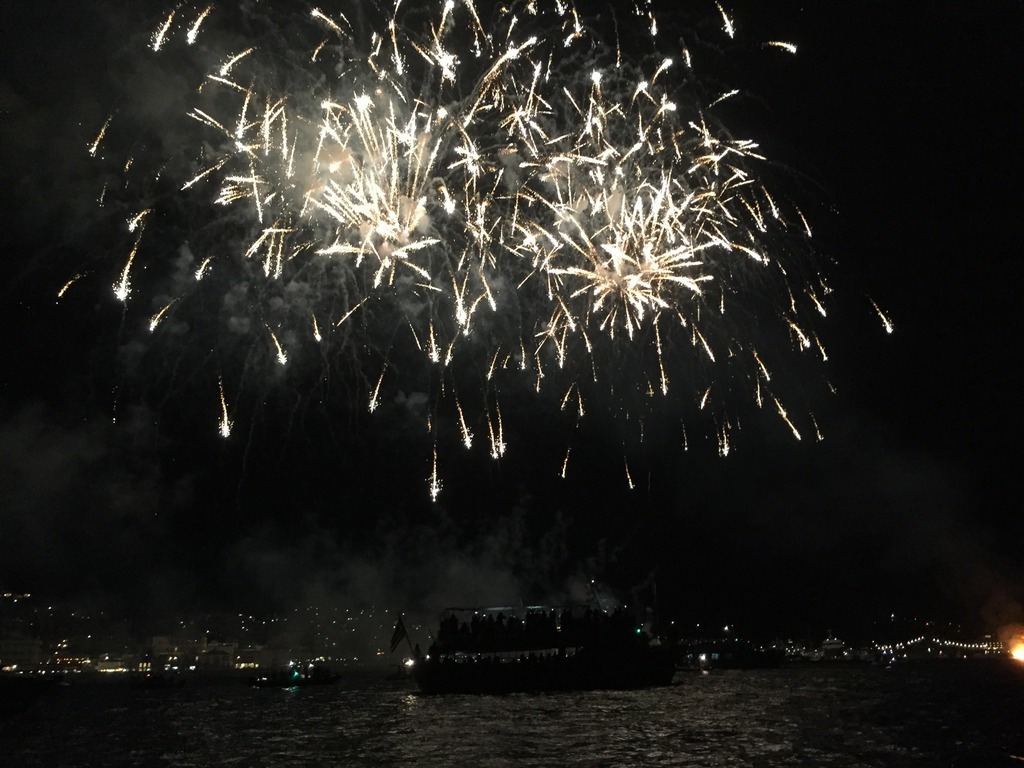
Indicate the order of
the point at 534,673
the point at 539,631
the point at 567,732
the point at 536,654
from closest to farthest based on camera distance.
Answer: the point at 567,732 < the point at 534,673 < the point at 539,631 < the point at 536,654

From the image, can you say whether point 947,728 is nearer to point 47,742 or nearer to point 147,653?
point 47,742

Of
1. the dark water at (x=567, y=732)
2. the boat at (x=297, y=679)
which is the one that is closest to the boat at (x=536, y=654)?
the dark water at (x=567, y=732)

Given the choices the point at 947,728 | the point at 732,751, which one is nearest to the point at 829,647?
the point at 947,728

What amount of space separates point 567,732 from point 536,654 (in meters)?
34.7

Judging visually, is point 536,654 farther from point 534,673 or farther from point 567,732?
point 567,732

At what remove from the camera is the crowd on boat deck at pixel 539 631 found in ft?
219

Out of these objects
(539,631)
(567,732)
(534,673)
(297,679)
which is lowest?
(297,679)

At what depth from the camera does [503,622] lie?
68812 mm

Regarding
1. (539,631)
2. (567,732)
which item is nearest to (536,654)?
(539,631)

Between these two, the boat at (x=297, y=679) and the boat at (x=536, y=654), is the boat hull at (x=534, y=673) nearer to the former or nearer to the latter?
the boat at (x=536, y=654)

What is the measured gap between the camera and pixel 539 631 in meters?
67.0

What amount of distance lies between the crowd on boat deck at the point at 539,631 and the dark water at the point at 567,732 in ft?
15.1

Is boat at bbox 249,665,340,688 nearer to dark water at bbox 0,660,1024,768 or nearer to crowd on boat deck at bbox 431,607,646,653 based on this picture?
dark water at bbox 0,660,1024,768

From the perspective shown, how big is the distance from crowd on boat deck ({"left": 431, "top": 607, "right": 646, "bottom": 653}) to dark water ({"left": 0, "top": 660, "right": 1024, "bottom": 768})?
4.60 metres
